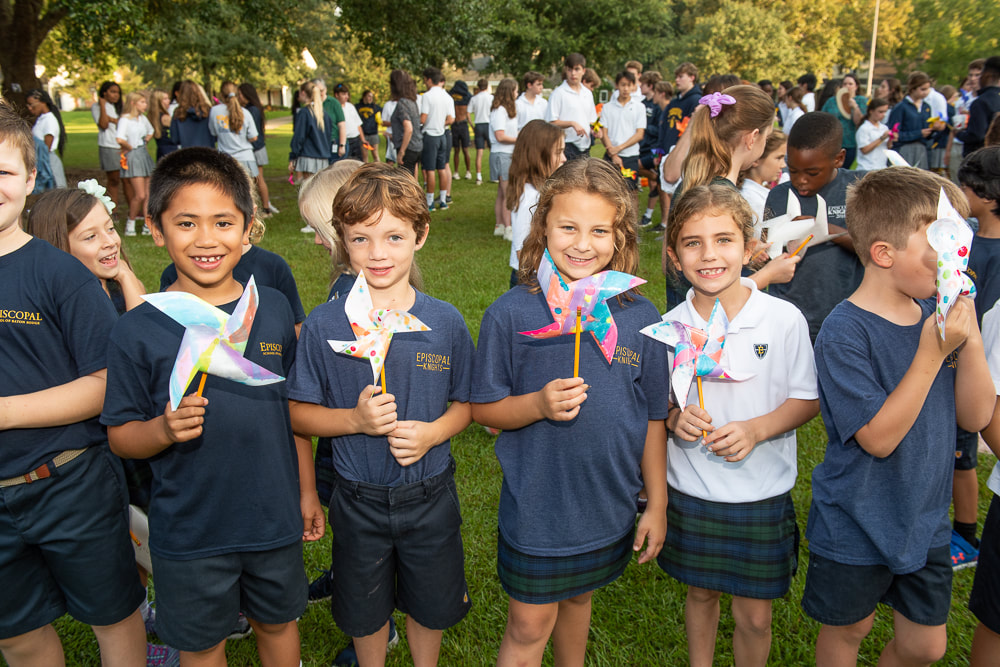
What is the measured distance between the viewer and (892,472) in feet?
6.91

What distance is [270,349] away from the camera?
7.38 feet

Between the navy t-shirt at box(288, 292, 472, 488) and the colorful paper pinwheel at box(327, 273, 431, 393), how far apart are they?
99 mm

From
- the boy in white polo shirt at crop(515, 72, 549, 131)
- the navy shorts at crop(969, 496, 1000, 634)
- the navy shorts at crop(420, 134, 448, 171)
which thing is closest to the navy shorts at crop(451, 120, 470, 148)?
the navy shorts at crop(420, 134, 448, 171)

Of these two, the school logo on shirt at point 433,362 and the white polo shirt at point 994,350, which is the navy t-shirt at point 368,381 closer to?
the school logo on shirt at point 433,362

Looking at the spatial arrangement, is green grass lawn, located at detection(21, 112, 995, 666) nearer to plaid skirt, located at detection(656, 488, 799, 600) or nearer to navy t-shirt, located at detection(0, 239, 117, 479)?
plaid skirt, located at detection(656, 488, 799, 600)

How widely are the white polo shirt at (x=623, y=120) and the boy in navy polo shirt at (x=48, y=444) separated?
26.9 ft

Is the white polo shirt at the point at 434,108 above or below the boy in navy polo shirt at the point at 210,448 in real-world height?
above

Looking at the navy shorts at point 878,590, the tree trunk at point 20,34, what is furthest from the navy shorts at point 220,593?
the tree trunk at point 20,34

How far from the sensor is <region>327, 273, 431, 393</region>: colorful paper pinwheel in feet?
6.85

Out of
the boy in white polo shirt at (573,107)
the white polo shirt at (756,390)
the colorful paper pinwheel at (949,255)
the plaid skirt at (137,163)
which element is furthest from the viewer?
the plaid skirt at (137,163)

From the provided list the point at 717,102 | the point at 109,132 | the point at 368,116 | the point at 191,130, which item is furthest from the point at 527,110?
the point at 717,102

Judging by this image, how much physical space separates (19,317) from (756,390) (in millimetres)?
2199

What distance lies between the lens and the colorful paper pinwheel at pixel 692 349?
2.18 m

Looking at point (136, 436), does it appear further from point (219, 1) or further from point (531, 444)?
point (219, 1)
